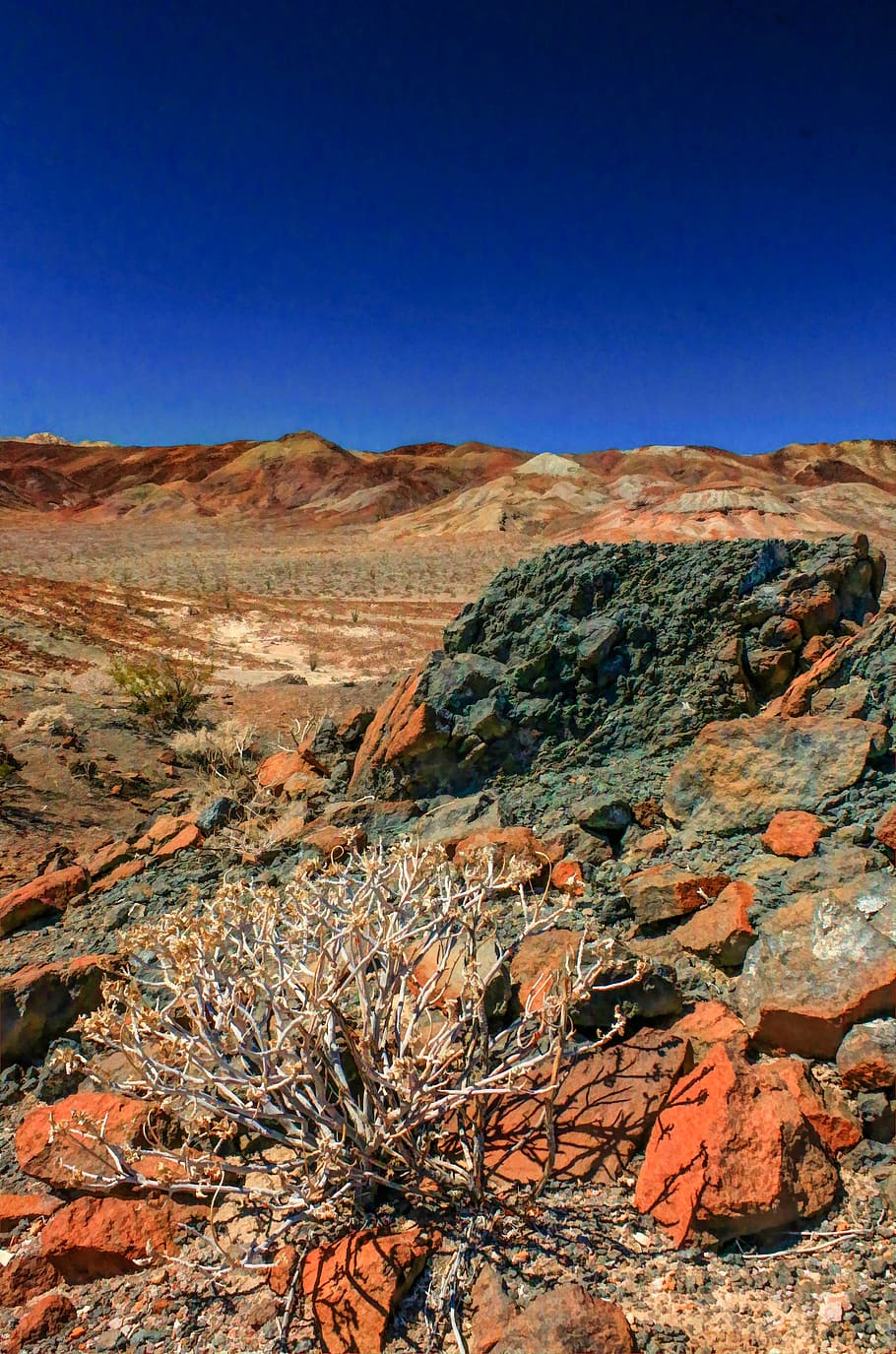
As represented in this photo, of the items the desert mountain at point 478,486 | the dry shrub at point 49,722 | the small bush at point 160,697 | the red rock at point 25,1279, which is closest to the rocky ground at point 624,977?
the red rock at point 25,1279

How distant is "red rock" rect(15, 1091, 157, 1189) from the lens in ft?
7.41

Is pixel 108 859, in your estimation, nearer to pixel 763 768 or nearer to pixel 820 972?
pixel 763 768

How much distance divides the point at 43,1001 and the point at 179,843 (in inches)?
57.4

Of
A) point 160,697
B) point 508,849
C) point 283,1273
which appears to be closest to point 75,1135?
point 283,1273

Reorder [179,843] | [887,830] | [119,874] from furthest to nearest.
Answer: [179,843], [119,874], [887,830]

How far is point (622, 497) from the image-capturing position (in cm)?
5228

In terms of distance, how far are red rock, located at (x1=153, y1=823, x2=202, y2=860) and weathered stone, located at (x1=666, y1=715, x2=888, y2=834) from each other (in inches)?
113

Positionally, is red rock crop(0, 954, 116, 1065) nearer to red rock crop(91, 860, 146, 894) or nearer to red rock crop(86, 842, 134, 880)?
red rock crop(91, 860, 146, 894)

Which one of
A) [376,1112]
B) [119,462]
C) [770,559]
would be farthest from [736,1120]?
[119,462]

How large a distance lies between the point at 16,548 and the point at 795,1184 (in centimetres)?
3905

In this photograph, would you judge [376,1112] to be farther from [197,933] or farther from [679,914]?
[679,914]

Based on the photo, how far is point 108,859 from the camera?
14.9 ft

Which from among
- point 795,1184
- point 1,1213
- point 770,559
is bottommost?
point 1,1213

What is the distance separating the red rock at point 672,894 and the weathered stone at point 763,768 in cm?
36
